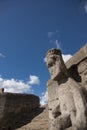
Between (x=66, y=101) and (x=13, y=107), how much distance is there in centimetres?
1291

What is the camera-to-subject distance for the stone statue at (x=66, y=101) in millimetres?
3904

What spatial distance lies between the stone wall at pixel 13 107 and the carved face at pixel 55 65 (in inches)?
473

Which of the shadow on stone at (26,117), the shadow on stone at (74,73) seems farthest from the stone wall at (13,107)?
the shadow on stone at (74,73)

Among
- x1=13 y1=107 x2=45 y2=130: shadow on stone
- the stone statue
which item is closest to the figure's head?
the stone statue

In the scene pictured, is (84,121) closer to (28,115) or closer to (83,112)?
(83,112)

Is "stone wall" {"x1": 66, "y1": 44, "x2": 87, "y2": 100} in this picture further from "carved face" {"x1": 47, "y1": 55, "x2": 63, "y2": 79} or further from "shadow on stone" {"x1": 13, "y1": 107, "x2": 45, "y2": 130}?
"shadow on stone" {"x1": 13, "y1": 107, "x2": 45, "y2": 130}

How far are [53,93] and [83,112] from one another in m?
1.84

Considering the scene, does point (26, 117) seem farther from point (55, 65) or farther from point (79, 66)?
point (55, 65)

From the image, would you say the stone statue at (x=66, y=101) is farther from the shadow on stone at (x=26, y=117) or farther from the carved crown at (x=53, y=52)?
the shadow on stone at (x=26, y=117)

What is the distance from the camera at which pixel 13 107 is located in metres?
16.9

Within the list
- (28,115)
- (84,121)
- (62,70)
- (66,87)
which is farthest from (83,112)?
(28,115)

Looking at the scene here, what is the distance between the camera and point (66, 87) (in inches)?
181

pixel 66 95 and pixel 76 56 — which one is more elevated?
pixel 76 56

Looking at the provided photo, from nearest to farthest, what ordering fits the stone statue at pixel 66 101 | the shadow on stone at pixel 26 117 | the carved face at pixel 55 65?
the stone statue at pixel 66 101
the carved face at pixel 55 65
the shadow on stone at pixel 26 117
